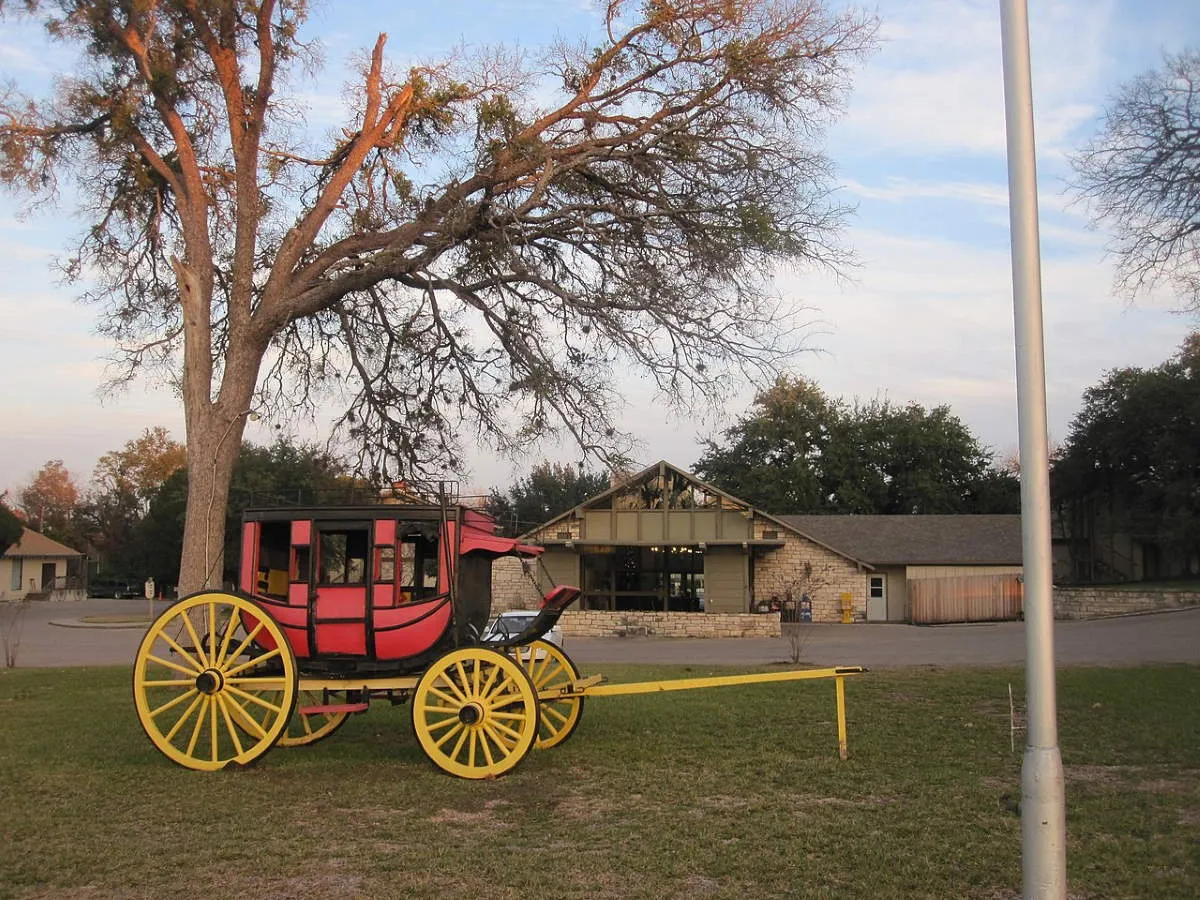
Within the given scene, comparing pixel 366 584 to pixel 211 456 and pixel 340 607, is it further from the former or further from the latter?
pixel 211 456

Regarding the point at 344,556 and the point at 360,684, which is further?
the point at 344,556

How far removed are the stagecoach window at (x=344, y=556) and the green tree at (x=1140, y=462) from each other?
42.4 m

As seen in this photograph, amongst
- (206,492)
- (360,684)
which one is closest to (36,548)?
(206,492)

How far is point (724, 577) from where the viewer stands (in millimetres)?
42344

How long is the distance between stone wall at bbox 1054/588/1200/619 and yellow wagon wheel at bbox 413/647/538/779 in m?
31.4

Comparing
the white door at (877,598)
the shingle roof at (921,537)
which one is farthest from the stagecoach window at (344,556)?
the white door at (877,598)

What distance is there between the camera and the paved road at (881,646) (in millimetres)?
23297

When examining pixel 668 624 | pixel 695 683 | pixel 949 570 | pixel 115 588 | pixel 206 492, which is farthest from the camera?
pixel 115 588

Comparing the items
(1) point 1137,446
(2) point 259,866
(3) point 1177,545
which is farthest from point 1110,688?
(1) point 1137,446

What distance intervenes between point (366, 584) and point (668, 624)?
27.4 metres

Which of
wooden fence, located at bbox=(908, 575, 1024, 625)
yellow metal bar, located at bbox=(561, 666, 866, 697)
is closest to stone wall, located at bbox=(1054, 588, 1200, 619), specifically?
wooden fence, located at bbox=(908, 575, 1024, 625)

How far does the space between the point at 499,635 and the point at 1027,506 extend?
23.4 ft

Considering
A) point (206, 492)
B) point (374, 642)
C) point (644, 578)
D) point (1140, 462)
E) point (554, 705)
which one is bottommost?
point (554, 705)

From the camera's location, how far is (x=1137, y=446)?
4962 centimetres
